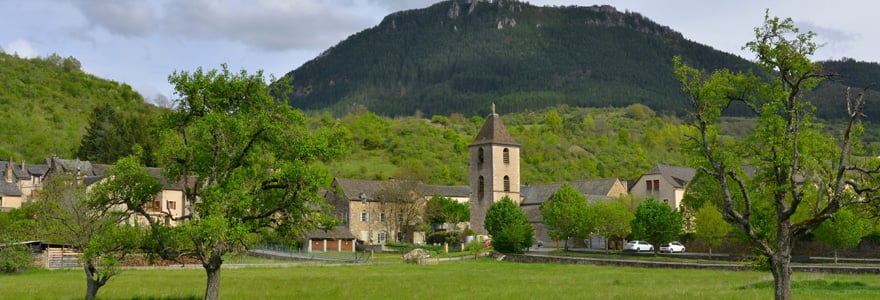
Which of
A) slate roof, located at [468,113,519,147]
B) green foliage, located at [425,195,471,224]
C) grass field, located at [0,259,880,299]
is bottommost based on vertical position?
grass field, located at [0,259,880,299]

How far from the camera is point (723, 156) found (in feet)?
62.1

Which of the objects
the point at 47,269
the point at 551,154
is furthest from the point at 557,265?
the point at 551,154

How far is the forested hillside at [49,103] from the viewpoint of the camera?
4437 inches

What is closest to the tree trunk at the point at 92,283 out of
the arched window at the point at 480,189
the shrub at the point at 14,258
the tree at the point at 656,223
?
the shrub at the point at 14,258

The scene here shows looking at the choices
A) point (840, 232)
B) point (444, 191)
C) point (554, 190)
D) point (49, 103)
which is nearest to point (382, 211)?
point (444, 191)

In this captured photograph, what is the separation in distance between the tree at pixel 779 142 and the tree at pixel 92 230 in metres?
17.2

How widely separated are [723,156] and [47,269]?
45.9 meters

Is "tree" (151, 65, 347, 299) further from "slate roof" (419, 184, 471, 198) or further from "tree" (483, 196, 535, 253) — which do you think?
"slate roof" (419, 184, 471, 198)

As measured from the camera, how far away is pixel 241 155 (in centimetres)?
2517

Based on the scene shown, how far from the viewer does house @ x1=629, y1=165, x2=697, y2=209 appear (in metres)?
90.4

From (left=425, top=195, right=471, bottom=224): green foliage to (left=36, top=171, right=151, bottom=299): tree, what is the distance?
44688mm

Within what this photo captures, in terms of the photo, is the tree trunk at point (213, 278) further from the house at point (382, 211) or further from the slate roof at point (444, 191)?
the slate roof at point (444, 191)

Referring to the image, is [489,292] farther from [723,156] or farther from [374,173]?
[374,173]

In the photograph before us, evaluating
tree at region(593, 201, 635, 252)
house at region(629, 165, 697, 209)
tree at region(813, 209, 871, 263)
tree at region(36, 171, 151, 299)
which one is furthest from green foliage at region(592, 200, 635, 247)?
tree at region(36, 171, 151, 299)
